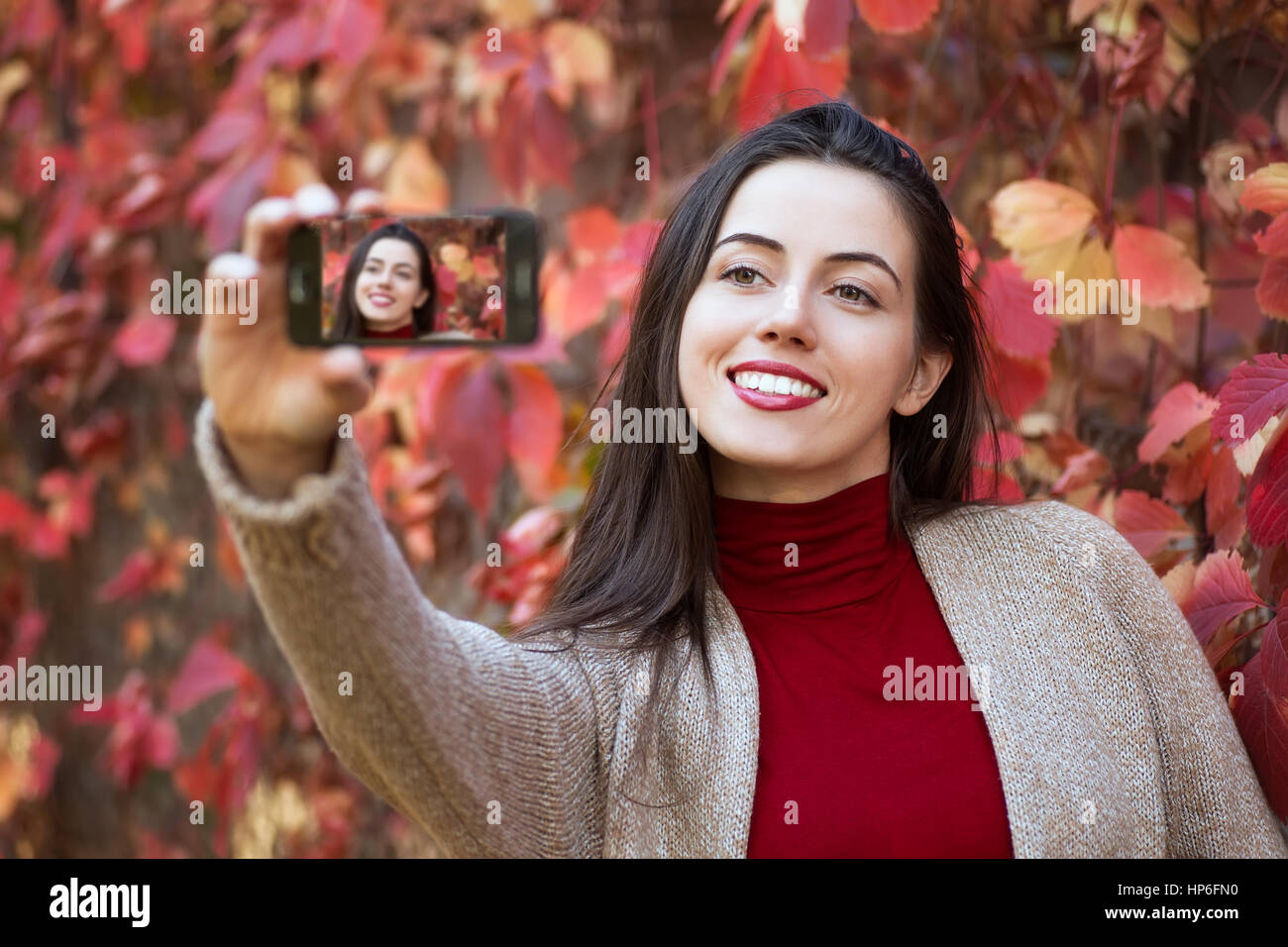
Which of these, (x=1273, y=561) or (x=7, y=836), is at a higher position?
(x=1273, y=561)

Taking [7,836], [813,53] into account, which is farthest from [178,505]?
[813,53]

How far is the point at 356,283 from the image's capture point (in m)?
A: 0.73

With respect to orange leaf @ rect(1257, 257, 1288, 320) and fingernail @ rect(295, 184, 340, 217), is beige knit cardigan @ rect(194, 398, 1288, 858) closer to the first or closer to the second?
fingernail @ rect(295, 184, 340, 217)

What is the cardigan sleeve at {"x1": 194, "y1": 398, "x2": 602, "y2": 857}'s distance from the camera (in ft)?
2.22

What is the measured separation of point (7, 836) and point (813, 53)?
2003 mm

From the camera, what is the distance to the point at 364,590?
0.71m

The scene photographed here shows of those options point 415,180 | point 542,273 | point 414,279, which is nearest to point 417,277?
point 414,279

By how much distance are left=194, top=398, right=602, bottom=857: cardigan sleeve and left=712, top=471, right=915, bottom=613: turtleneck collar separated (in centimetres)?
18

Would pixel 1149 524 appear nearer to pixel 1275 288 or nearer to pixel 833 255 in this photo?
pixel 1275 288

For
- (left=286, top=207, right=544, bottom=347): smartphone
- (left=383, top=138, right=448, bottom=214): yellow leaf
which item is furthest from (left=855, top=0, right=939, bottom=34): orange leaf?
(left=383, top=138, right=448, bottom=214): yellow leaf

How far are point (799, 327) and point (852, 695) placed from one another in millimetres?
279

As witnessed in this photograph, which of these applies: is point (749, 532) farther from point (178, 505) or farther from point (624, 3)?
point (178, 505)

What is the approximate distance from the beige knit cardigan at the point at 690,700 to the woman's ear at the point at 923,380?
10 centimetres

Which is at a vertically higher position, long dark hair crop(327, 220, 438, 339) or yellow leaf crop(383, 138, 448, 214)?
yellow leaf crop(383, 138, 448, 214)
